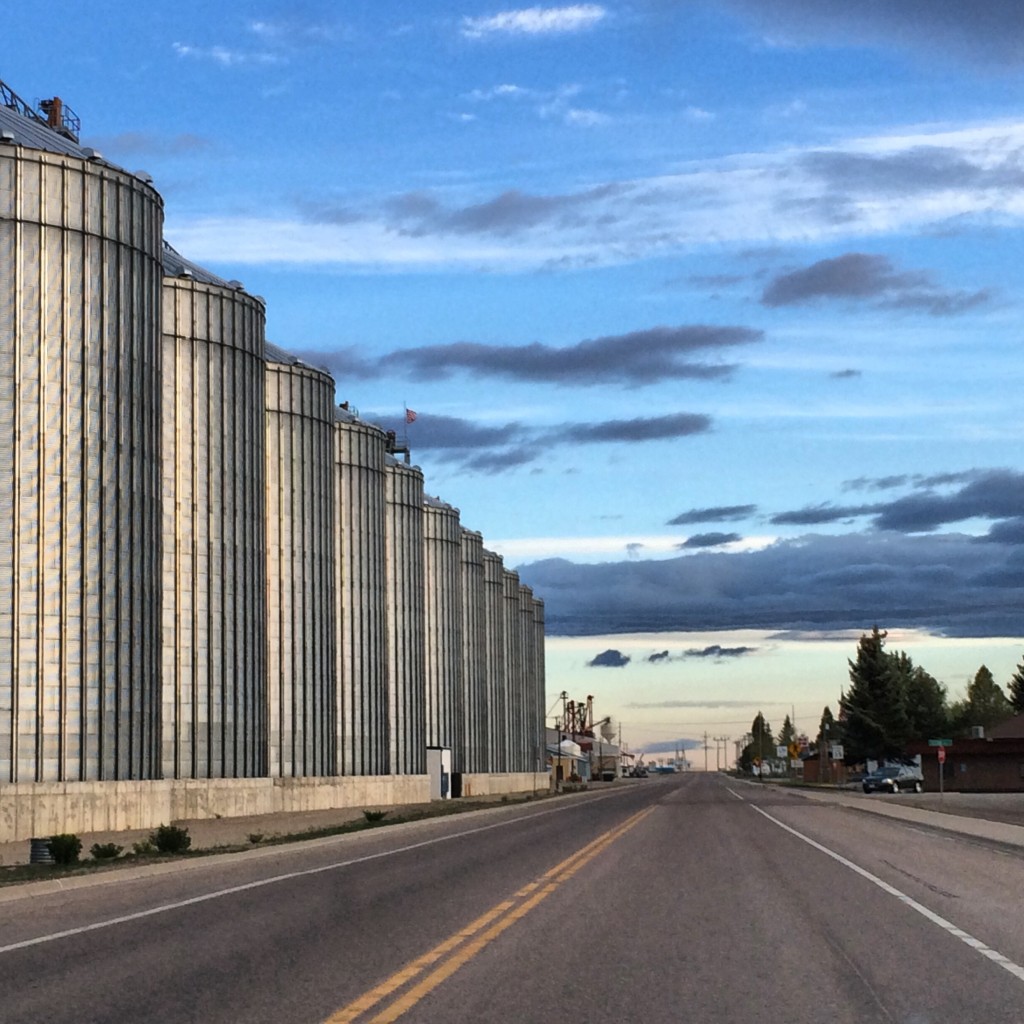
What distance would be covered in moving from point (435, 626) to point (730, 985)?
90.5 metres

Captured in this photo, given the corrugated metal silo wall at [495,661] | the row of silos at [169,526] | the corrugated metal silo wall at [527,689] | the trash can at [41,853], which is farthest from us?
the corrugated metal silo wall at [527,689]

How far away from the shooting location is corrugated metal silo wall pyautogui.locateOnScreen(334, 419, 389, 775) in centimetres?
7688

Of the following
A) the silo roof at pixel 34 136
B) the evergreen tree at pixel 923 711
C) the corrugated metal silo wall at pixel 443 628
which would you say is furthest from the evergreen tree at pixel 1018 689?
the silo roof at pixel 34 136

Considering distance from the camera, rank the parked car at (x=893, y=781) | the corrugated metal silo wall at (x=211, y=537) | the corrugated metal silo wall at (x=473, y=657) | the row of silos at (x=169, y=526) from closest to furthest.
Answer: the row of silos at (x=169, y=526) < the corrugated metal silo wall at (x=211, y=537) < the parked car at (x=893, y=781) < the corrugated metal silo wall at (x=473, y=657)

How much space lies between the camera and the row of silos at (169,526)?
4372 cm

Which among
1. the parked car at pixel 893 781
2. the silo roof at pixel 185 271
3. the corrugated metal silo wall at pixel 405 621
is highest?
the silo roof at pixel 185 271

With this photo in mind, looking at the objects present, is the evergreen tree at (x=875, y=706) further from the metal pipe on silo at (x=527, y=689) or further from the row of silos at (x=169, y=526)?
the row of silos at (x=169, y=526)

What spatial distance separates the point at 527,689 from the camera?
465ft

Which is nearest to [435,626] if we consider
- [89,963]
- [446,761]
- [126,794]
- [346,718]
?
[446,761]

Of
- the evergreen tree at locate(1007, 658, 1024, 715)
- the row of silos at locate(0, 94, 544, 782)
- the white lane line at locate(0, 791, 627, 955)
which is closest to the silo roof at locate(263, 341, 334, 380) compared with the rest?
the row of silos at locate(0, 94, 544, 782)

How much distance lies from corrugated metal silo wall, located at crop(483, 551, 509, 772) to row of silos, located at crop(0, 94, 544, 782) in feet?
90.9

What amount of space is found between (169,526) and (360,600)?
76.1 feet

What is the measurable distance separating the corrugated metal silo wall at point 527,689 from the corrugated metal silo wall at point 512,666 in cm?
84

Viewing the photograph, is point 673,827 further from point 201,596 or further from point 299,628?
point 299,628
